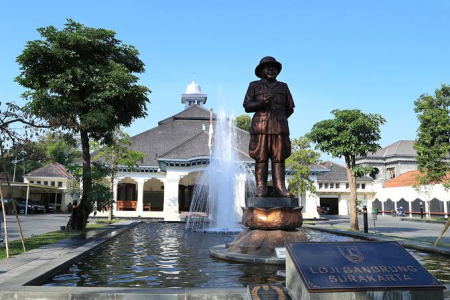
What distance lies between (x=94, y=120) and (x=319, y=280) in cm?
1296

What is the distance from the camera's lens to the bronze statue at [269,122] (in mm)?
8922

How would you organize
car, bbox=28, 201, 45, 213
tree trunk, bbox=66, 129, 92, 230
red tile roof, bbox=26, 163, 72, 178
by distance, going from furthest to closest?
red tile roof, bbox=26, 163, 72, 178, car, bbox=28, 201, 45, 213, tree trunk, bbox=66, 129, 92, 230

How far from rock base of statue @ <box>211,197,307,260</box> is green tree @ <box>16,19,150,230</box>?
8.77m

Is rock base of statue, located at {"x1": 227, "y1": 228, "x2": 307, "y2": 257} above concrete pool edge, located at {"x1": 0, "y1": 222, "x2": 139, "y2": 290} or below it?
above

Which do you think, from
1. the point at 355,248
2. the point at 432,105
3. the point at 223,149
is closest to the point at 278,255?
the point at 355,248

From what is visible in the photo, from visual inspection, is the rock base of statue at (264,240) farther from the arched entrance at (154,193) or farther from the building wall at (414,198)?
the building wall at (414,198)

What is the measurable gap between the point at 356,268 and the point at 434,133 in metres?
28.7

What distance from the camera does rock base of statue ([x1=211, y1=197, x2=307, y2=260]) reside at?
8.25 meters

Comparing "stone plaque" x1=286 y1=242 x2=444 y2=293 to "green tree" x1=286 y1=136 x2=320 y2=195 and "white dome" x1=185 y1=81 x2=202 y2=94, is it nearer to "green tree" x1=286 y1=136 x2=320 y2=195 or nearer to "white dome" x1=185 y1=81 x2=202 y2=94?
"green tree" x1=286 y1=136 x2=320 y2=195

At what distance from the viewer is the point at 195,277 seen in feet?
21.6

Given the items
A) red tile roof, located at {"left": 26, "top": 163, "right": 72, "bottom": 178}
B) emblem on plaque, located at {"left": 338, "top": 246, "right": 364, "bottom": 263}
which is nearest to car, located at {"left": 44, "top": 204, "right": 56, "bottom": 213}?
red tile roof, located at {"left": 26, "top": 163, "right": 72, "bottom": 178}

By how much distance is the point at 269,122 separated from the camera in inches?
350

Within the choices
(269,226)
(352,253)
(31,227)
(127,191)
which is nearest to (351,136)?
(269,226)

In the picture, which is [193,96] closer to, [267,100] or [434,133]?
[434,133]
